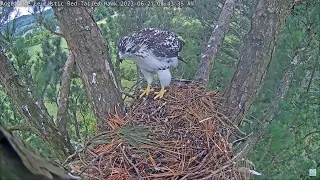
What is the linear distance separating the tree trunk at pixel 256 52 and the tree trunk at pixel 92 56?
2.28 feet

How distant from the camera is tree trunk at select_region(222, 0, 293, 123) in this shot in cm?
234

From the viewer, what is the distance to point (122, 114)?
2.61m

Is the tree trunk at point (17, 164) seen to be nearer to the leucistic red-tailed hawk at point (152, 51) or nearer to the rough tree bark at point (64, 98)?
the leucistic red-tailed hawk at point (152, 51)

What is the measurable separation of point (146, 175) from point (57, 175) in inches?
68.7

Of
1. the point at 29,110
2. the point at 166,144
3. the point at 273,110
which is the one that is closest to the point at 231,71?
the point at 273,110

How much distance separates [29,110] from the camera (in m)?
2.59

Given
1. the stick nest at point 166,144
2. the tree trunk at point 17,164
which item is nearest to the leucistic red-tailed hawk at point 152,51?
the stick nest at point 166,144

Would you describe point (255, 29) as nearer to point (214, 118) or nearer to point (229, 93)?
point (229, 93)

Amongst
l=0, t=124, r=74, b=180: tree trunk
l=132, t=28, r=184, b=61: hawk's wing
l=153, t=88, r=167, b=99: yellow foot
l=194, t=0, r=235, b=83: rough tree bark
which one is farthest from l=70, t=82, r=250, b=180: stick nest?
l=0, t=124, r=74, b=180: tree trunk

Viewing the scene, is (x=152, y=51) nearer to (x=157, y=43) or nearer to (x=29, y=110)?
(x=157, y=43)

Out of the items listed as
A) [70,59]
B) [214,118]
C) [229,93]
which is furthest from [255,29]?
[70,59]

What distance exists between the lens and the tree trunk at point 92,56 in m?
2.23

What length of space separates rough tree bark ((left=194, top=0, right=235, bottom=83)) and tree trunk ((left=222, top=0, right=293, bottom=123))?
0.66 m

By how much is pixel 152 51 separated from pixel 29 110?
0.84 meters
